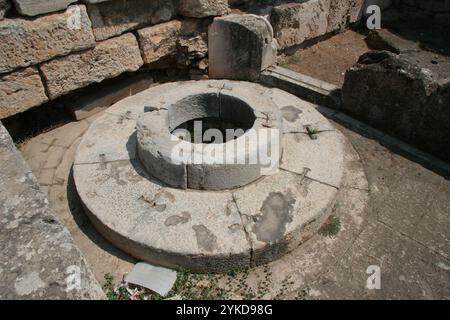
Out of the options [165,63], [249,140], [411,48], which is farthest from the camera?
[411,48]

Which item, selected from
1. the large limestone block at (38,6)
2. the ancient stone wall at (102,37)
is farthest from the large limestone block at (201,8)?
the large limestone block at (38,6)

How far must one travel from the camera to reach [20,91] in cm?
429

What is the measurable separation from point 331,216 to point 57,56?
3631 mm

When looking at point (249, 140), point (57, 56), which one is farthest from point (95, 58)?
point (249, 140)

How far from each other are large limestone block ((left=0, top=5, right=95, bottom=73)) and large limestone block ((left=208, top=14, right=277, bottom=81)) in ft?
5.95

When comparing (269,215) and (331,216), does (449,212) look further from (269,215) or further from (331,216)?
(269,215)

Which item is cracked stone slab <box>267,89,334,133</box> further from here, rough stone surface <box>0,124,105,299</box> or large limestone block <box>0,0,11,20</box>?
large limestone block <box>0,0,11,20</box>

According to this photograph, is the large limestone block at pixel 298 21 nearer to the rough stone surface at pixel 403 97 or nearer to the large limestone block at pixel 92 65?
the rough stone surface at pixel 403 97

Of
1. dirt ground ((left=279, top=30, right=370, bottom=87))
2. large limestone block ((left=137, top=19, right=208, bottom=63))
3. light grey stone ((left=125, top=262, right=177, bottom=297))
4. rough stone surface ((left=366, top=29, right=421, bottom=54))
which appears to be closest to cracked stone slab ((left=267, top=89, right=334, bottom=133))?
dirt ground ((left=279, top=30, right=370, bottom=87))

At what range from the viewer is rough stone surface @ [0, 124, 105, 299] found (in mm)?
1961

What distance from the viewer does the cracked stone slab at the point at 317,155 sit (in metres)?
3.78

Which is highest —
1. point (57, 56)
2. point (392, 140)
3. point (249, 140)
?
point (57, 56)
